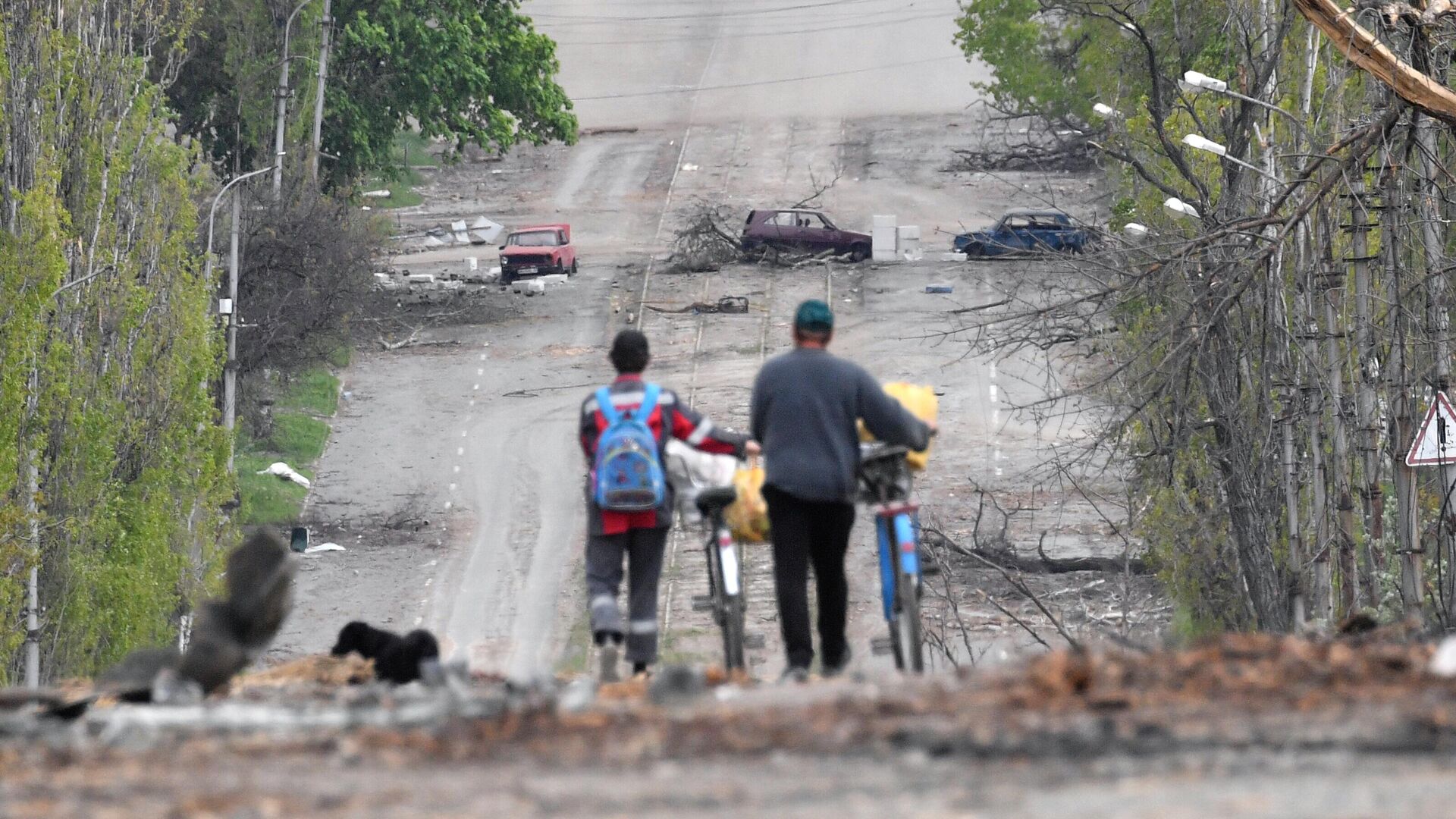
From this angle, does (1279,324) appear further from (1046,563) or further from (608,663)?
(1046,563)

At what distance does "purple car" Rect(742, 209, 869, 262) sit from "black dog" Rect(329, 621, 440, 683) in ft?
153

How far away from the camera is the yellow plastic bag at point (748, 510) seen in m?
10.4

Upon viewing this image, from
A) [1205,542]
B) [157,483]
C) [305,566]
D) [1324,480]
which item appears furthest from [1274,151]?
[305,566]

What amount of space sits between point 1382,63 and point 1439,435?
5.14 metres

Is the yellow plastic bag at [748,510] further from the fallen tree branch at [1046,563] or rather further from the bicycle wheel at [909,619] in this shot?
the fallen tree branch at [1046,563]

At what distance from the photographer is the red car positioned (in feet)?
187

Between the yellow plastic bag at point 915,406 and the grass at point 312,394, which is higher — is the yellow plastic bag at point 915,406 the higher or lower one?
the lower one

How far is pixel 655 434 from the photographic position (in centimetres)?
1020

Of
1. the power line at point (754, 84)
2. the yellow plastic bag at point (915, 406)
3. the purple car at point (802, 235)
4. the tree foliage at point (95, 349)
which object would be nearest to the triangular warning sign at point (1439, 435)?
the yellow plastic bag at point (915, 406)

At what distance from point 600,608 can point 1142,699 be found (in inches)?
125

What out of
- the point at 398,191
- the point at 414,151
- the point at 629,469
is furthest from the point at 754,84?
the point at 629,469

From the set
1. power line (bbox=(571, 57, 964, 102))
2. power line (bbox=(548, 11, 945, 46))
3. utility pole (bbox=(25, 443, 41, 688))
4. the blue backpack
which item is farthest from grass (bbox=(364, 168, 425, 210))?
the blue backpack

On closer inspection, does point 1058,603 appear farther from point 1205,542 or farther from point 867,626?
point 1205,542

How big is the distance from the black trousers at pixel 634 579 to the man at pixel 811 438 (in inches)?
32.4
